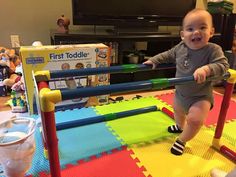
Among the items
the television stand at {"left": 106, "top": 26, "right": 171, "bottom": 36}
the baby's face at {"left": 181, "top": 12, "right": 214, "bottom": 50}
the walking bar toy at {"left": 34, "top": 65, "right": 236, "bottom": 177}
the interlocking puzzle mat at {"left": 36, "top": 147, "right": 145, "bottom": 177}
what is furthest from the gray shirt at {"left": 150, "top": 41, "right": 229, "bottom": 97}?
the television stand at {"left": 106, "top": 26, "right": 171, "bottom": 36}

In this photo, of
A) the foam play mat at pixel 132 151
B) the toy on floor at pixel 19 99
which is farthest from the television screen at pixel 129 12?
the foam play mat at pixel 132 151

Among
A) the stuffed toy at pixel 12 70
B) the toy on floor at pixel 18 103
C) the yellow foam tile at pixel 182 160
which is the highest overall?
the stuffed toy at pixel 12 70

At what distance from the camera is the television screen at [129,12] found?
1.75 m

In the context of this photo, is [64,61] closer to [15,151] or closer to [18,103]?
[18,103]

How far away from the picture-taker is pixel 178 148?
1.01 m

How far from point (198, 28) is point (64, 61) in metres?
0.81

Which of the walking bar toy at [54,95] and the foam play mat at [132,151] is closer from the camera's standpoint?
the walking bar toy at [54,95]

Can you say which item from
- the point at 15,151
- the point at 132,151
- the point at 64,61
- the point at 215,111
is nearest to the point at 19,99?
the point at 64,61

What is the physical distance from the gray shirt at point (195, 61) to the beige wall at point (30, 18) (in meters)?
1.21

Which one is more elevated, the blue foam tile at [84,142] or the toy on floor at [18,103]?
the toy on floor at [18,103]

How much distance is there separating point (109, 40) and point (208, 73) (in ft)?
3.36

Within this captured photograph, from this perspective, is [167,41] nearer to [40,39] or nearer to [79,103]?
[79,103]

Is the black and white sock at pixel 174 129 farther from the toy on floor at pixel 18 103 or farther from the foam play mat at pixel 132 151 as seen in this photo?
the toy on floor at pixel 18 103

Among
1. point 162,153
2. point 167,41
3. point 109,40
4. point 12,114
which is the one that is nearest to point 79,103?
point 12,114
